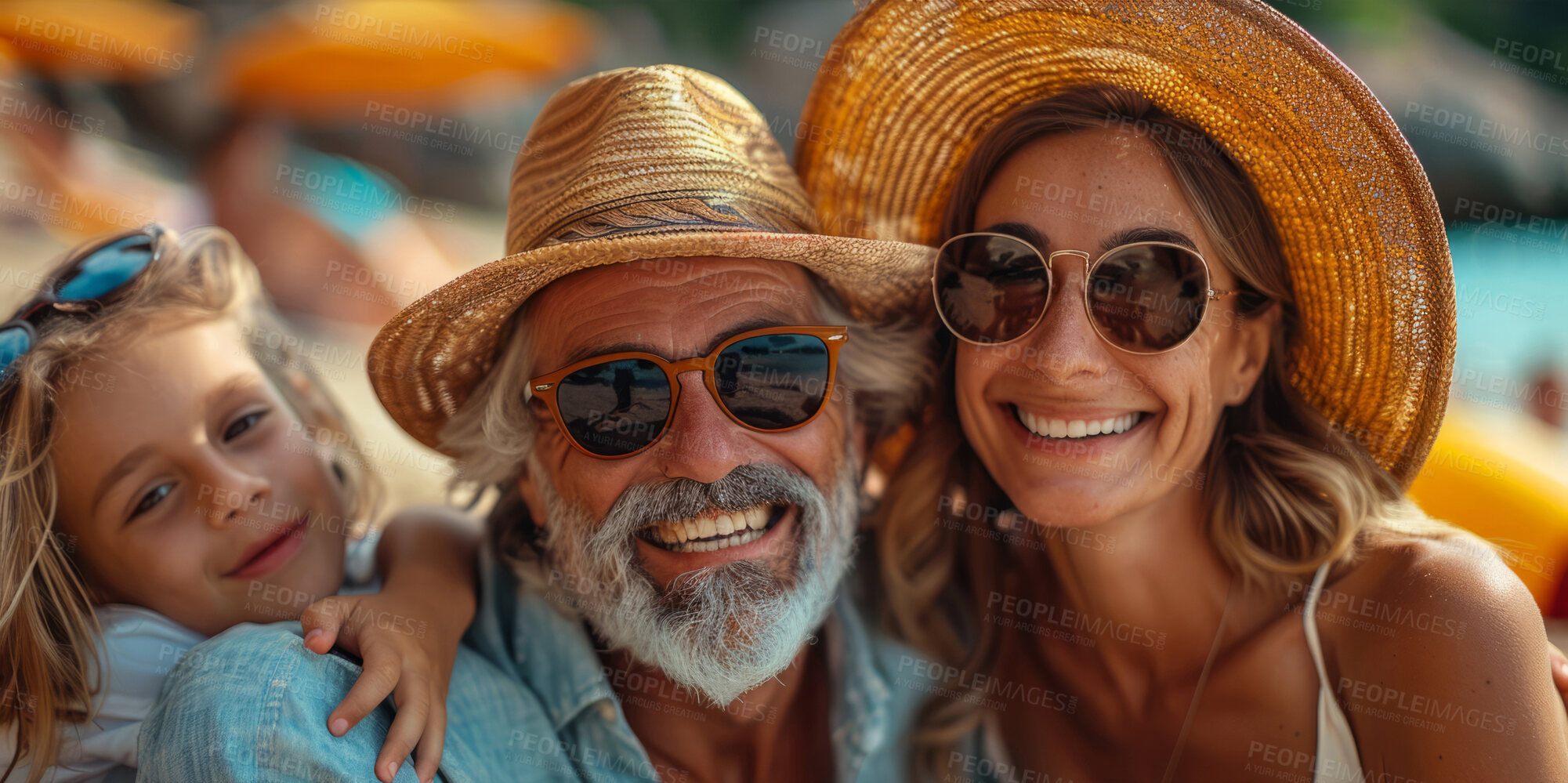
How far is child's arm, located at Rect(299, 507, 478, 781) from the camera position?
73.4 inches

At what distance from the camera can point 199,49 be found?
27.9ft

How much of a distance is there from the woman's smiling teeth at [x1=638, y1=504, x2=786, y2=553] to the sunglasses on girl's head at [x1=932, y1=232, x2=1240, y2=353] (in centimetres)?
80

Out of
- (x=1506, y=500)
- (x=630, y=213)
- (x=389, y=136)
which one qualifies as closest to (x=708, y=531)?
(x=630, y=213)

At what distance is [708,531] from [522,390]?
722 millimetres

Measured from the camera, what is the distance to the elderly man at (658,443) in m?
2.18

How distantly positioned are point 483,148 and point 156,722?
9419 millimetres

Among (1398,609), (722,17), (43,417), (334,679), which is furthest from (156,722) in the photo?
(722,17)

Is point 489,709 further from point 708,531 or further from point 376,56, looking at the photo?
point 376,56

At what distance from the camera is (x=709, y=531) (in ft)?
7.38

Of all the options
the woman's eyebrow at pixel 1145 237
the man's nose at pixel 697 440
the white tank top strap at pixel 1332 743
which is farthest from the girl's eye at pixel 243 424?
the white tank top strap at pixel 1332 743

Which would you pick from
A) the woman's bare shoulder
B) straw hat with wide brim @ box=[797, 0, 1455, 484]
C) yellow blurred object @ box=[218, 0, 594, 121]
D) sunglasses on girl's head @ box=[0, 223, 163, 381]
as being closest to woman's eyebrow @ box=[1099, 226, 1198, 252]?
straw hat with wide brim @ box=[797, 0, 1455, 484]

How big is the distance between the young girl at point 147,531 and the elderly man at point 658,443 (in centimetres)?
19

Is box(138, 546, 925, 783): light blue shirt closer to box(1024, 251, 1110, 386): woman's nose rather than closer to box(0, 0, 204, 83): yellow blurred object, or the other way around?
→ box(1024, 251, 1110, 386): woman's nose

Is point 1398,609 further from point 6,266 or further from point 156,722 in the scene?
point 6,266
